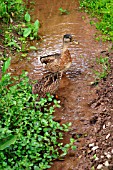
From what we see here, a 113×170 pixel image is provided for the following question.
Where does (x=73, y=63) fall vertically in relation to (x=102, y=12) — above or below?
below

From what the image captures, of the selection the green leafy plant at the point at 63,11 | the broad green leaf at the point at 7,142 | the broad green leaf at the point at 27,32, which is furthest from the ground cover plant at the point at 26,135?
the green leafy plant at the point at 63,11

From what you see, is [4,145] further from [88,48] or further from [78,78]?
[88,48]

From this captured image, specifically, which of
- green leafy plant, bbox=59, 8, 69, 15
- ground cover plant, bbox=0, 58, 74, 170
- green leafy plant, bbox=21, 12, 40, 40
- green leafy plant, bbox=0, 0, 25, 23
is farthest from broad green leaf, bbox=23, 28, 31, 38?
ground cover plant, bbox=0, 58, 74, 170

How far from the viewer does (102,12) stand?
923cm

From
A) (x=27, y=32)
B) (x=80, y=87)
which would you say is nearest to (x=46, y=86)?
(x=80, y=87)

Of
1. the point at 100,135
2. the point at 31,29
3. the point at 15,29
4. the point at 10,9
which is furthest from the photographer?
the point at 10,9

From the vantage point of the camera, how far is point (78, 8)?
9844 mm

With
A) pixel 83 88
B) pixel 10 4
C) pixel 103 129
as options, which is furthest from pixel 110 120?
pixel 10 4

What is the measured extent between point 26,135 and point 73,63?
9.49 feet

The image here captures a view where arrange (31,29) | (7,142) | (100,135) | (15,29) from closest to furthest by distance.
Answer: (7,142)
(100,135)
(31,29)
(15,29)

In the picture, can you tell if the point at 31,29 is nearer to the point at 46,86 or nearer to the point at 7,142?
the point at 46,86

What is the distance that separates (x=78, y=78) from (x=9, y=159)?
9.71 feet

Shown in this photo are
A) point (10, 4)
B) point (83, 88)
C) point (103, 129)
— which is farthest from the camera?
point (10, 4)

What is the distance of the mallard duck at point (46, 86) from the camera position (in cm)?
599
